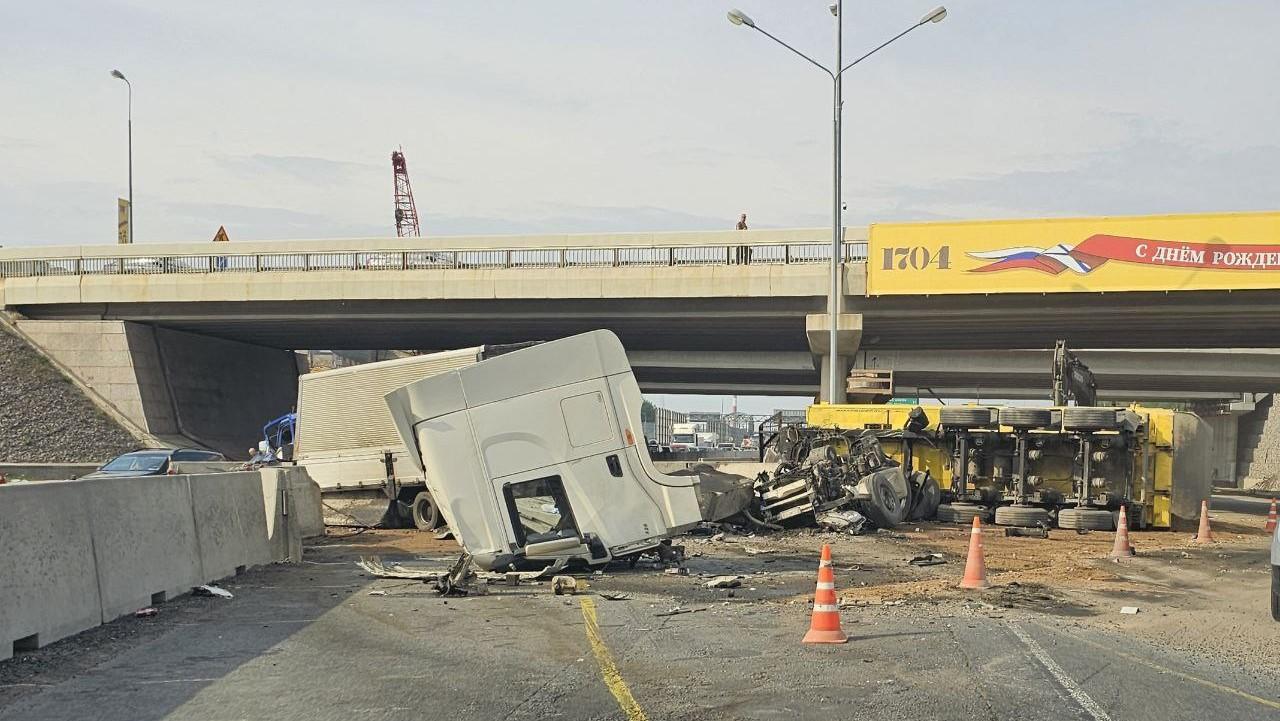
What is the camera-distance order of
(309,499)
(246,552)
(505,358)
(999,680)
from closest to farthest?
(999,680), (505,358), (246,552), (309,499)

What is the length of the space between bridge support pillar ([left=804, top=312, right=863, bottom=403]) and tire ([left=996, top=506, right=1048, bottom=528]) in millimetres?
13842

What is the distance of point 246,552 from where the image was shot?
14047 millimetres

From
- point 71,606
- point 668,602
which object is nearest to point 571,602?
point 668,602

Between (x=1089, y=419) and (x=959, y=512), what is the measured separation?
3060 mm

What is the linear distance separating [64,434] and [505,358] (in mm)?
34267

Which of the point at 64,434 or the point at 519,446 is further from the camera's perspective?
the point at 64,434

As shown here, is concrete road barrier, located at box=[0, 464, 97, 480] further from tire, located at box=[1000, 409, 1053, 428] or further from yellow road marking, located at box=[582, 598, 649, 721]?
yellow road marking, located at box=[582, 598, 649, 721]

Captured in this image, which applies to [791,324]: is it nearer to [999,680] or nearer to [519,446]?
[519,446]

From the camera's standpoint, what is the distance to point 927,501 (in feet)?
76.7

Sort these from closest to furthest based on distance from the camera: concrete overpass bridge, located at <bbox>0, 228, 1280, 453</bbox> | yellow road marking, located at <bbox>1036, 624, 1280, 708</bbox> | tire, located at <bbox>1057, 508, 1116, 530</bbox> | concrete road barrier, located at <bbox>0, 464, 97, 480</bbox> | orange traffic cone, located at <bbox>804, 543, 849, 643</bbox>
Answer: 1. yellow road marking, located at <bbox>1036, 624, 1280, 708</bbox>
2. orange traffic cone, located at <bbox>804, 543, 849, 643</bbox>
3. tire, located at <bbox>1057, 508, 1116, 530</bbox>
4. concrete road barrier, located at <bbox>0, 464, 97, 480</bbox>
5. concrete overpass bridge, located at <bbox>0, 228, 1280, 453</bbox>

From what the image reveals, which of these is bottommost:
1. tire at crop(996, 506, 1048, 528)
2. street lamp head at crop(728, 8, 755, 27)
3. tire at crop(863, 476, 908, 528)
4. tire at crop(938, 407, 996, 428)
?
tire at crop(996, 506, 1048, 528)

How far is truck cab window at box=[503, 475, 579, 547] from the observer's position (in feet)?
43.7

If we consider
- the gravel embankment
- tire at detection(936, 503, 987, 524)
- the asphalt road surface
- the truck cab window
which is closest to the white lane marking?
the asphalt road surface

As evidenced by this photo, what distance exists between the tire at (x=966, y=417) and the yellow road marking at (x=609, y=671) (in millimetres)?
13759
